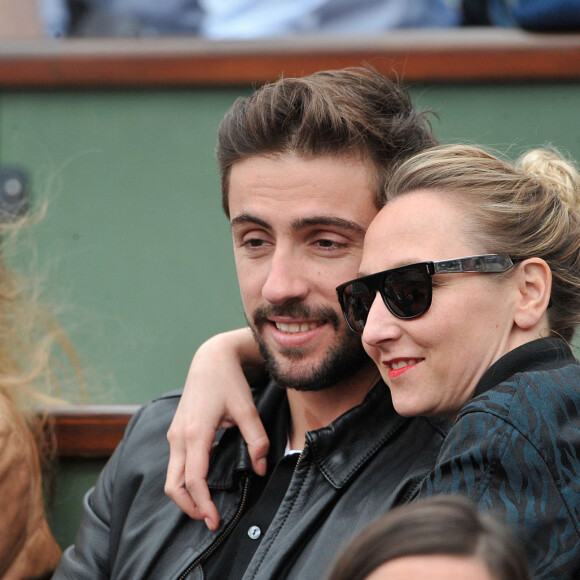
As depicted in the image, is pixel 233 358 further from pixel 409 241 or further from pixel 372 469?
pixel 409 241

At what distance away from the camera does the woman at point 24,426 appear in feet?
7.95

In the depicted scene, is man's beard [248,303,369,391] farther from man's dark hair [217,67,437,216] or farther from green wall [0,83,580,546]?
green wall [0,83,580,546]

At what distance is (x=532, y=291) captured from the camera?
173 centimetres

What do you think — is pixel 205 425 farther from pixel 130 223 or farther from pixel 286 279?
Answer: pixel 130 223

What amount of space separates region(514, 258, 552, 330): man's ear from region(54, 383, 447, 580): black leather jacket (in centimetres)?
39

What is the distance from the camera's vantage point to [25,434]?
254 cm

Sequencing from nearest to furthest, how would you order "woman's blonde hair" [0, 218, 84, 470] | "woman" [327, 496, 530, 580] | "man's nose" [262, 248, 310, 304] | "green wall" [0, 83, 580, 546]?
"woman" [327, 496, 530, 580] < "man's nose" [262, 248, 310, 304] < "woman's blonde hair" [0, 218, 84, 470] < "green wall" [0, 83, 580, 546]

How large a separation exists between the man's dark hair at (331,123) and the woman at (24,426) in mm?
918

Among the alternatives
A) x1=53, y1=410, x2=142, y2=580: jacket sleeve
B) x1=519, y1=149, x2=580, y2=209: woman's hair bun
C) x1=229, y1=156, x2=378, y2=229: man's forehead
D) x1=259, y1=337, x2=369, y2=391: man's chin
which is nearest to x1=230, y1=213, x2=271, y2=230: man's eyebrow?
x1=229, y1=156, x2=378, y2=229: man's forehead

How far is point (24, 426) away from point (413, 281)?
135 centimetres

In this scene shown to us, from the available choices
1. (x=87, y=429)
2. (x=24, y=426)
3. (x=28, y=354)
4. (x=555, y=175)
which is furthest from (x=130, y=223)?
(x=555, y=175)

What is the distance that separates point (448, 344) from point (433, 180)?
0.35 metres

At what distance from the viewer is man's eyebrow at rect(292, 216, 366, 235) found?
81.7 inches

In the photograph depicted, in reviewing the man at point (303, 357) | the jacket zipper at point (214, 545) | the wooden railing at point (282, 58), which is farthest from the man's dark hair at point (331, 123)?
the wooden railing at point (282, 58)
